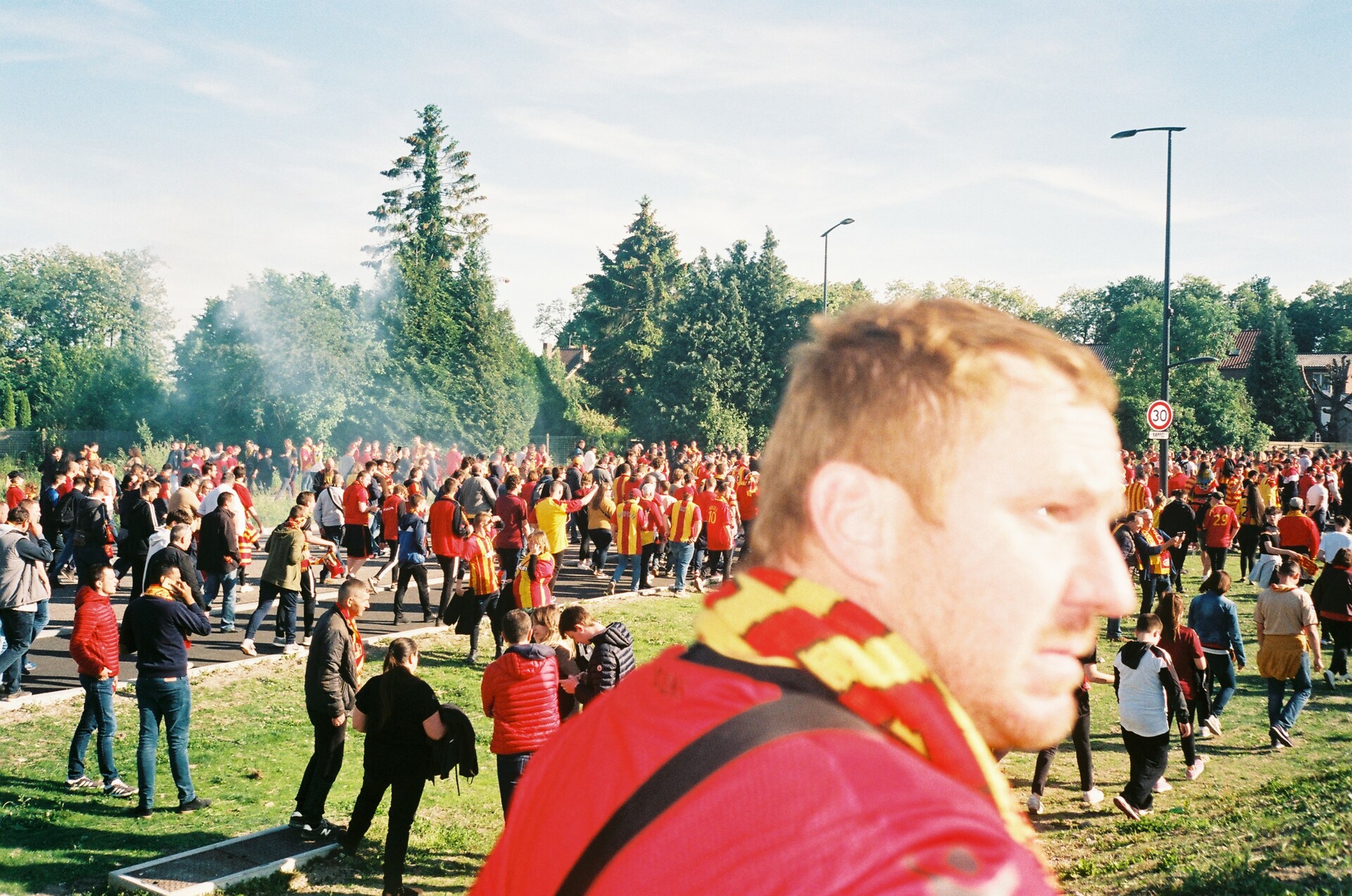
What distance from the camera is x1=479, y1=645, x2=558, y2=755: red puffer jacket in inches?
281

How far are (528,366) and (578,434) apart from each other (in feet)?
14.8

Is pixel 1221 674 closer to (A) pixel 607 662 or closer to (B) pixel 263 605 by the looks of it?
(A) pixel 607 662

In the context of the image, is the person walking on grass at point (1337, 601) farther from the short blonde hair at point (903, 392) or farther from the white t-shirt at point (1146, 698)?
the short blonde hair at point (903, 392)

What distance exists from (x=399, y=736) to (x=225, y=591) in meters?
8.01

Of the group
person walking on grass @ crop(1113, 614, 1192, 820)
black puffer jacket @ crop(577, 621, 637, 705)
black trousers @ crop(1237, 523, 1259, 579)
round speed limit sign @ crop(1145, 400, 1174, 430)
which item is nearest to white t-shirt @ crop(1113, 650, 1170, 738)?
person walking on grass @ crop(1113, 614, 1192, 820)

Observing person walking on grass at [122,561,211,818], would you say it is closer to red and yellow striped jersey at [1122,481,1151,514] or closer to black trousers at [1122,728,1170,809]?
black trousers at [1122,728,1170,809]

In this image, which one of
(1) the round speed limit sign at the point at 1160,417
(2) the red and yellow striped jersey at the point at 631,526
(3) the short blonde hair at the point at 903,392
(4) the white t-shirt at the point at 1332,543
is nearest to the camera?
(3) the short blonde hair at the point at 903,392

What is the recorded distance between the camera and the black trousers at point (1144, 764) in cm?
863

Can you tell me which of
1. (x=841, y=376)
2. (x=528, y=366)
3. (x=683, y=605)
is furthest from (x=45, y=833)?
(x=528, y=366)

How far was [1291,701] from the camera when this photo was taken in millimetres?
10867

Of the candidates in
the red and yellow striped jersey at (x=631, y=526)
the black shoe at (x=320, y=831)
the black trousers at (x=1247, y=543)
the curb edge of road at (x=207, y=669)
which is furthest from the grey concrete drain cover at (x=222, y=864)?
the black trousers at (x=1247, y=543)

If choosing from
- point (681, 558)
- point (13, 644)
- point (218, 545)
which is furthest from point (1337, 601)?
point (13, 644)

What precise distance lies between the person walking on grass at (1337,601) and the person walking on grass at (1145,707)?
207 inches

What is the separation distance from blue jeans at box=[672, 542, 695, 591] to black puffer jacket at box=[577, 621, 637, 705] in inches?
408
